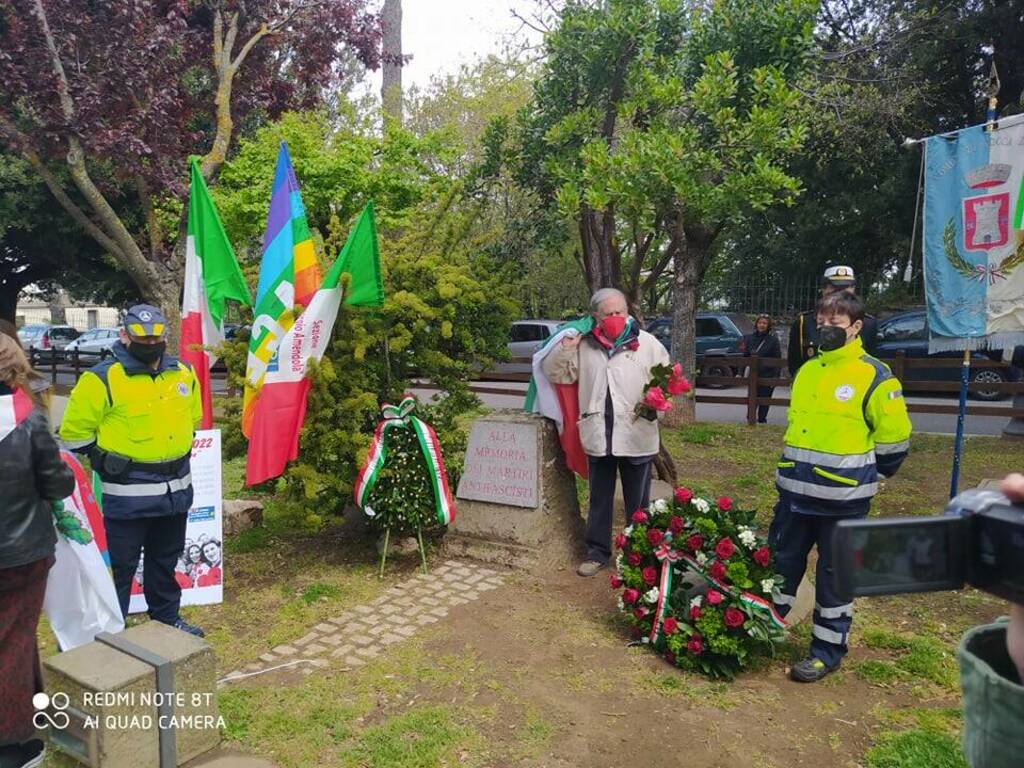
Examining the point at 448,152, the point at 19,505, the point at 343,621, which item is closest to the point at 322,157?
the point at 448,152

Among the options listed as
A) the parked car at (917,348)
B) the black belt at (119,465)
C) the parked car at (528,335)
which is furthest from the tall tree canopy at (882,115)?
the black belt at (119,465)

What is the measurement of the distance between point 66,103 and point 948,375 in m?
14.5

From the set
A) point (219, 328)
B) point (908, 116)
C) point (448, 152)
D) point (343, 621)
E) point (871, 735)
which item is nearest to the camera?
point (871, 735)

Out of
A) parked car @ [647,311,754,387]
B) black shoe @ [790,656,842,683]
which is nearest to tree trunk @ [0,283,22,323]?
parked car @ [647,311,754,387]

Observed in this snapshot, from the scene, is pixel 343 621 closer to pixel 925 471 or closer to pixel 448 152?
pixel 925 471

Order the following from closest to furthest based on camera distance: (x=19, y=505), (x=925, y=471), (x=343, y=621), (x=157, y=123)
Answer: (x=19, y=505) < (x=343, y=621) < (x=925, y=471) < (x=157, y=123)

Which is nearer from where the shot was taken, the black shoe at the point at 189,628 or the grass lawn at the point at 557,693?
the grass lawn at the point at 557,693

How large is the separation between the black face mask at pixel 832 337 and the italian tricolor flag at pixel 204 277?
12.0 ft

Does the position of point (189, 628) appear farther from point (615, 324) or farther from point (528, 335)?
point (528, 335)

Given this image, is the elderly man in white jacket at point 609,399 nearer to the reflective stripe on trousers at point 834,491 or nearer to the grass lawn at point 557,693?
the grass lawn at point 557,693

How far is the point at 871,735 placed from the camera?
11.0 ft

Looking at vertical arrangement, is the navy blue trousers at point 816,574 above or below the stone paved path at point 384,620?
above

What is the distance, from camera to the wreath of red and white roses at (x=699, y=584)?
3.86 meters

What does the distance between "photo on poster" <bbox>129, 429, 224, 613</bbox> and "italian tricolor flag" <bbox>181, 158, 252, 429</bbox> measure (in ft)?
1.08
